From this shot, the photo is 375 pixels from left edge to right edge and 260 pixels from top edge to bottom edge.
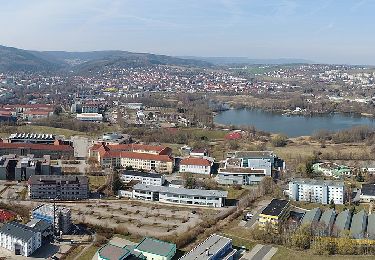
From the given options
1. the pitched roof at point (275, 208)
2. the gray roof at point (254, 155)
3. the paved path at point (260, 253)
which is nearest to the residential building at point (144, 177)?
the gray roof at point (254, 155)

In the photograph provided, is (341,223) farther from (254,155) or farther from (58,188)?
(58,188)

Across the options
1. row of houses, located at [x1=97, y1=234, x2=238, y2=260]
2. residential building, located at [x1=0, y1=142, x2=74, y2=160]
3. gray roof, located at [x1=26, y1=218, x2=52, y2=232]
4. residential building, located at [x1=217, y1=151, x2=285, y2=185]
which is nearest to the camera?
row of houses, located at [x1=97, y1=234, x2=238, y2=260]

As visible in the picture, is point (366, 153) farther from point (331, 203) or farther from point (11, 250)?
point (11, 250)

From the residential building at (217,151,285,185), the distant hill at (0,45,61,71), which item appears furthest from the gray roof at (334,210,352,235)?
the distant hill at (0,45,61,71)

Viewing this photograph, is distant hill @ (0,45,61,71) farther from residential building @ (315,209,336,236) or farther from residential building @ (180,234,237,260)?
residential building @ (180,234,237,260)

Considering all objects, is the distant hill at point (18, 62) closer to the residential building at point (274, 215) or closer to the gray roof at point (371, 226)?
the residential building at point (274, 215)
